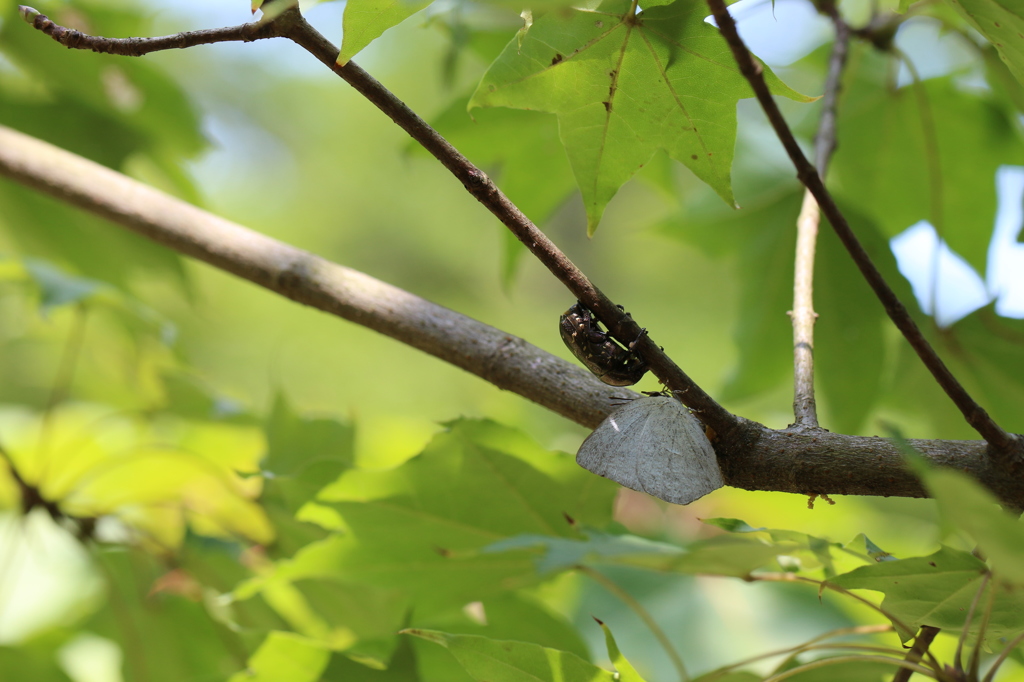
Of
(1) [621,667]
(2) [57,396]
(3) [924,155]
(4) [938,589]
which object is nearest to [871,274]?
(4) [938,589]

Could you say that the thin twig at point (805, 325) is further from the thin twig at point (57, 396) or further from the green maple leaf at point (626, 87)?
the thin twig at point (57, 396)

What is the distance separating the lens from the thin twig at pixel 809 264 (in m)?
0.58

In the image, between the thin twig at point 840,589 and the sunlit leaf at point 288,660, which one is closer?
the thin twig at point 840,589

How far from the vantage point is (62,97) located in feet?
4.20

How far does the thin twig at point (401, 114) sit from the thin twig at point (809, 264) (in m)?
0.16

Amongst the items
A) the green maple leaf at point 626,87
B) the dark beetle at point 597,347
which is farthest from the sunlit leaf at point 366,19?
the dark beetle at point 597,347

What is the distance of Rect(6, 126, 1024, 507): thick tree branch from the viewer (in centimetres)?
50

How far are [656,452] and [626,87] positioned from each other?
30cm

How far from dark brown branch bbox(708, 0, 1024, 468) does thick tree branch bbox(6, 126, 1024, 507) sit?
0.02 meters

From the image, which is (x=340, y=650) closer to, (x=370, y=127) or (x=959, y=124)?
(x=959, y=124)

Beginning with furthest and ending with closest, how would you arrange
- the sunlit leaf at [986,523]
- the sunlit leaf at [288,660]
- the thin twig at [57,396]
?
the thin twig at [57,396], the sunlit leaf at [288,660], the sunlit leaf at [986,523]

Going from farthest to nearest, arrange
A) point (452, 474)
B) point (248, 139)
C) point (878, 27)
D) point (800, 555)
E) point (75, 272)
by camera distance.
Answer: point (248, 139) → point (75, 272) → point (878, 27) → point (452, 474) → point (800, 555)

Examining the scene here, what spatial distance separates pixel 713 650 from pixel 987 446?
2.24 feet

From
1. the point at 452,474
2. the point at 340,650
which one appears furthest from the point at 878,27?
the point at 340,650
